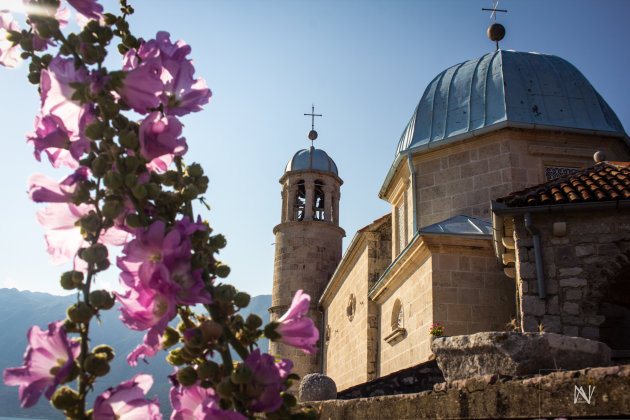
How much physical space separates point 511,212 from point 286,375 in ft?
22.7

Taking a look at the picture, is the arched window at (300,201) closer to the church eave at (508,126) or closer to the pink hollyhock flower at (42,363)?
the church eave at (508,126)

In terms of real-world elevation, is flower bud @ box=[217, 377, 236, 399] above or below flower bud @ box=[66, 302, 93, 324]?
below

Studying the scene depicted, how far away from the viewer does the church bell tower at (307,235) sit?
22781mm

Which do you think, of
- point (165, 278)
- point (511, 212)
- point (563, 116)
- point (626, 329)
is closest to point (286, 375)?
point (165, 278)

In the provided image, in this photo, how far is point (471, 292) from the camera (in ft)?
32.3

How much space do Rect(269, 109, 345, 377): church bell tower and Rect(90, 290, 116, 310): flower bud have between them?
21049mm

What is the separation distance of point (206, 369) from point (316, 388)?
23.0ft

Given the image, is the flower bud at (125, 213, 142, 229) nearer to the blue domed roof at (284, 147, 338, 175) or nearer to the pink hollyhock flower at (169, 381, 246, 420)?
the pink hollyhock flower at (169, 381, 246, 420)

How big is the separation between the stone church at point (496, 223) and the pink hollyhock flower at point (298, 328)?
6723 mm

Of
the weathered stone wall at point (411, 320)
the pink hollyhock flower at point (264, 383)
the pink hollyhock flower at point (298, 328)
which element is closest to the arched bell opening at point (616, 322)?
the weathered stone wall at point (411, 320)

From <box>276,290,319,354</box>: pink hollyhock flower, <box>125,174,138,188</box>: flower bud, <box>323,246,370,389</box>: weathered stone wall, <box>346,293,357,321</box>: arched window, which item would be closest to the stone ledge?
<box>276,290,319,354</box>: pink hollyhock flower

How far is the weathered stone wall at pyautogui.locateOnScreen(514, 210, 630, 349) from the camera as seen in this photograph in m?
7.04

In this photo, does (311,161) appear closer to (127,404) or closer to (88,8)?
(88,8)

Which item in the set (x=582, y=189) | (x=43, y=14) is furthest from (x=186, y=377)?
(x=582, y=189)
